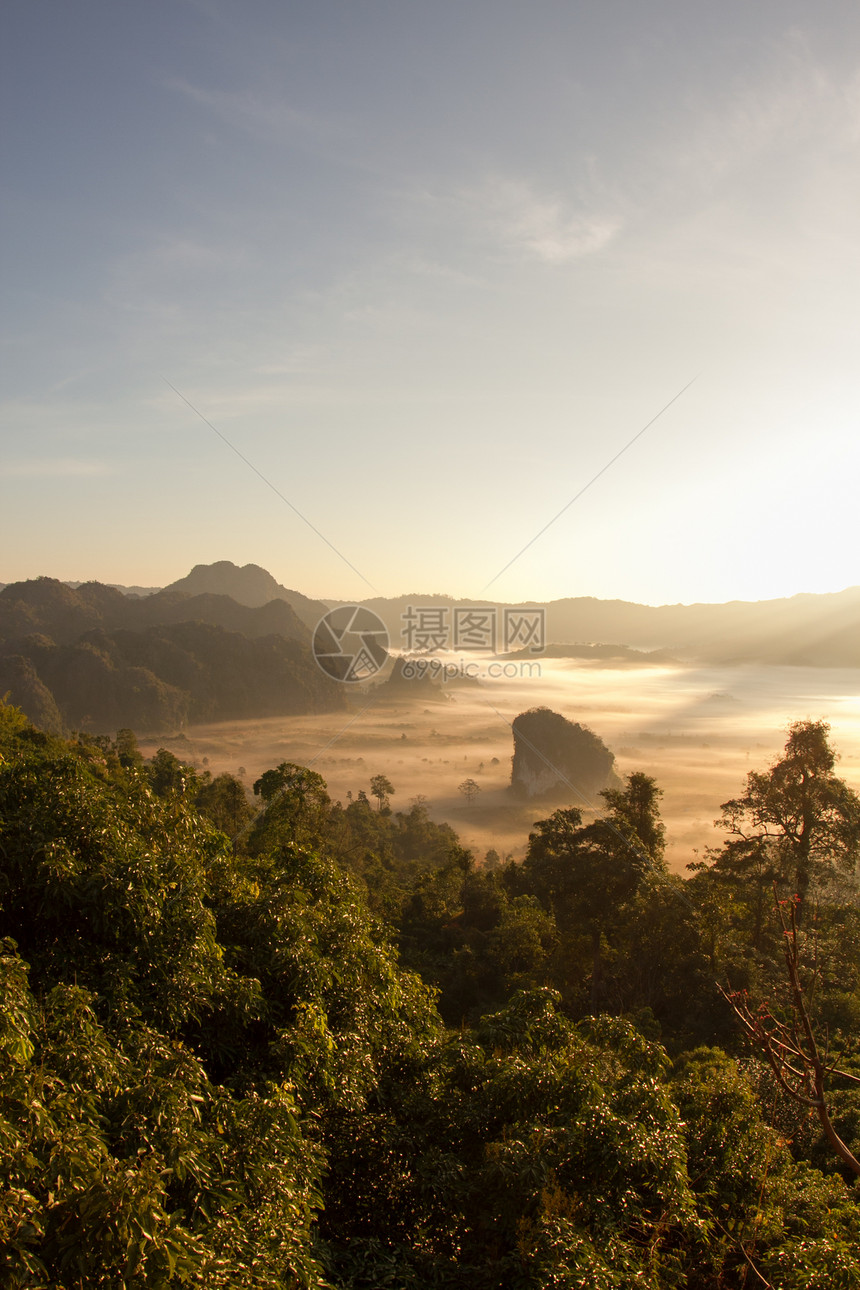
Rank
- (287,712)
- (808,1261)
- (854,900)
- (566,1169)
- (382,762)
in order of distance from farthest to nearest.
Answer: (287,712) < (382,762) < (854,900) < (566,1169) < (808,1261)

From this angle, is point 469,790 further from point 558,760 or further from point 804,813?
point 804,813

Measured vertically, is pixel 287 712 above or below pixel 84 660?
below

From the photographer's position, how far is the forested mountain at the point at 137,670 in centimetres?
14238

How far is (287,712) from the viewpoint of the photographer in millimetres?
174125

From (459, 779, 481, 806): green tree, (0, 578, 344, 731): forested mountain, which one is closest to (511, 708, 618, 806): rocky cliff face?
(459, 779, 481, 806): green tree

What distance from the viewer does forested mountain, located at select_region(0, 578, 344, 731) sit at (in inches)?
5605

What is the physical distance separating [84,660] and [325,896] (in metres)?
153

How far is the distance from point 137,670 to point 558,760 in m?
96.7

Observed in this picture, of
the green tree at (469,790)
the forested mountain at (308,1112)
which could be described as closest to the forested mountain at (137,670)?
the green tree at (469,790)

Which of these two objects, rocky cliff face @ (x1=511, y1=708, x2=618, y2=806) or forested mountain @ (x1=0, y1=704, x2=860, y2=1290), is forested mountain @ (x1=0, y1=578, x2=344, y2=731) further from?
forested mountain @ (x1=0, y1=704, x2=860, y2=1290)

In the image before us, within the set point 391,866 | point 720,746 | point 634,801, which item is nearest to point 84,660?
point 391,866

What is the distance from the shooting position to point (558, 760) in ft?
348

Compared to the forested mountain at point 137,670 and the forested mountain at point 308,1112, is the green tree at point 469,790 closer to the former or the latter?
the forested mountain at point 137,670

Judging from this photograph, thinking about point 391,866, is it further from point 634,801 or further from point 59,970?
point 59,970
